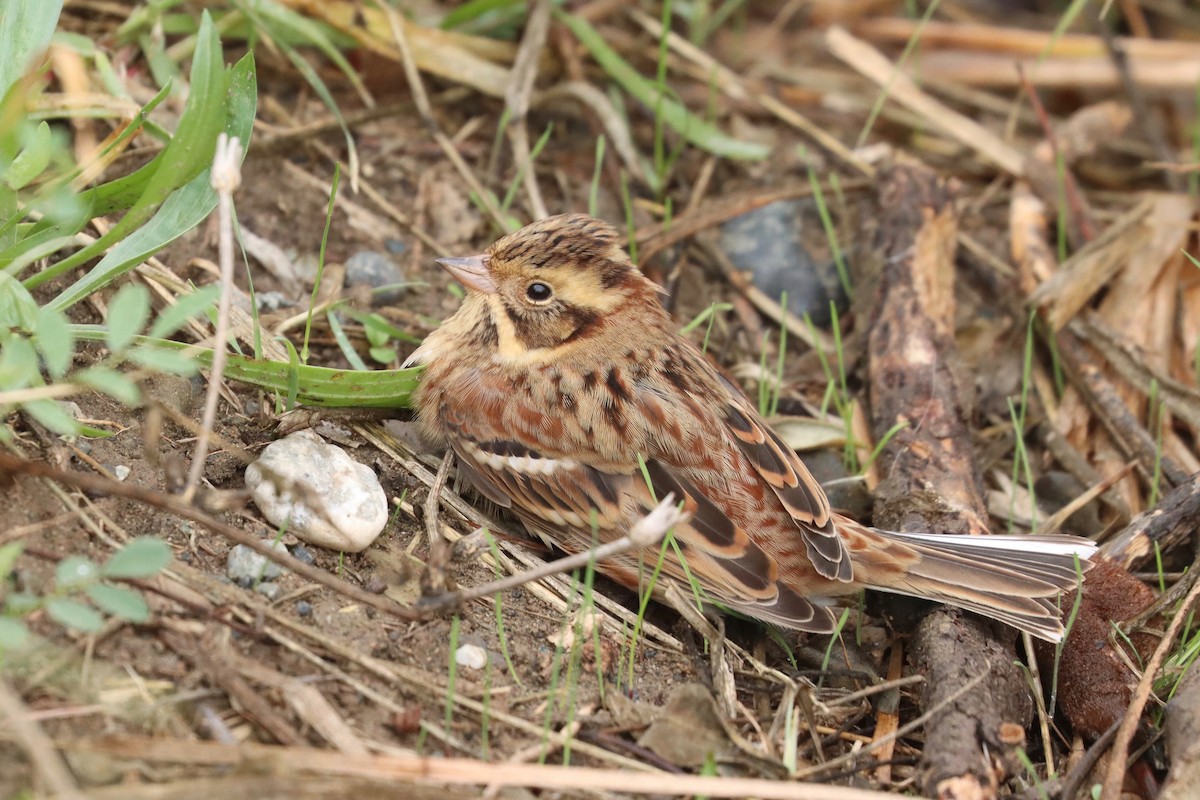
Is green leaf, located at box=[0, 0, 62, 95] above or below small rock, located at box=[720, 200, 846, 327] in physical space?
above

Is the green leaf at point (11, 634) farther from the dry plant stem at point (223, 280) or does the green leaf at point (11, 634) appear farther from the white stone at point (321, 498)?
the white stone at point (321, 498)

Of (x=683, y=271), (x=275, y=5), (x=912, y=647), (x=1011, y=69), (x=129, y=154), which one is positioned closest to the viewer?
(x=912, y=647)

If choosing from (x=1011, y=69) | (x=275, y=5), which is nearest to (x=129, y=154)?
(x=275, y=5)

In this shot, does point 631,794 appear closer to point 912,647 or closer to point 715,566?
point 715,566

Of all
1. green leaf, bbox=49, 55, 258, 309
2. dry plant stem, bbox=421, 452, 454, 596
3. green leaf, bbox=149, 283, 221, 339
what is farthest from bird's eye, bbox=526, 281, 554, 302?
green leaf, bbox=149, 283, 221, 339

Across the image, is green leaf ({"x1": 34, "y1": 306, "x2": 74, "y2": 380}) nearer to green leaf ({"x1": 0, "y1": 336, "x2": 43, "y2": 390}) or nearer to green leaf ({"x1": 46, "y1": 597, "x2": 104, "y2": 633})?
green leaf ({"x1": 0, "y1": 336, "x2": 43, "y2": 390})

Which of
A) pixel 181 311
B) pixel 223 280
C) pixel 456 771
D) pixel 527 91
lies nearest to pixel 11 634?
pixel 181 311

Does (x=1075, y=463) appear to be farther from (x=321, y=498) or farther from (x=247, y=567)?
(x=247, y=567)
